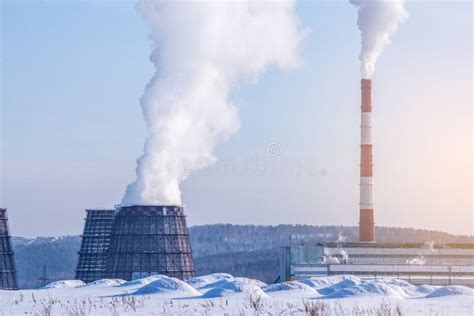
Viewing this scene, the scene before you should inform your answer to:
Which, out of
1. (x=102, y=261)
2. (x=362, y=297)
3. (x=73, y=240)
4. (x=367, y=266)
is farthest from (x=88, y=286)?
(x=73, y=240)

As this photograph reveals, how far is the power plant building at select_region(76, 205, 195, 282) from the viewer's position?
65.4m

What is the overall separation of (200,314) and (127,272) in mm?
40173

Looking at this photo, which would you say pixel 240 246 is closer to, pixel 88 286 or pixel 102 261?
pixel 102 261

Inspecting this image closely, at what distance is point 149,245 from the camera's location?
65.7 metres

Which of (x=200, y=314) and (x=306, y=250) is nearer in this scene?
(x=200, y=314)

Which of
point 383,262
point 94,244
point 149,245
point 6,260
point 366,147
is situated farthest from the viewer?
point 383,262

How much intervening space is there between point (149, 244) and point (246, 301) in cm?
3560

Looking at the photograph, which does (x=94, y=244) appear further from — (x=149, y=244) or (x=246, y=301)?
(x=246, y=301)

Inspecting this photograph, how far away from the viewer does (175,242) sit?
6644cm

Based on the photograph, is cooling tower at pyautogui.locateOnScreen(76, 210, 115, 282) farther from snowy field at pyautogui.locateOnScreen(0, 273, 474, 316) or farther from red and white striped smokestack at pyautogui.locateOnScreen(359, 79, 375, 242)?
snowy field at pyautogui.locateOnScreen(0, 273, 474, 316)

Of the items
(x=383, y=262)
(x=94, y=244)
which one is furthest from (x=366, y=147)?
(x=94, y=244)

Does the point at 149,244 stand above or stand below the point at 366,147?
below

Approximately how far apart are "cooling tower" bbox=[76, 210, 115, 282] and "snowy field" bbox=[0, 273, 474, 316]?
2822cm

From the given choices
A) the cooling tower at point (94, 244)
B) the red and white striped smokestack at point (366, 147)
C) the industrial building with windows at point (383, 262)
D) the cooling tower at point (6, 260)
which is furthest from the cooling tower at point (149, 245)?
the red and white striped smokestack at point (366, 147)
